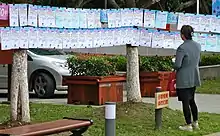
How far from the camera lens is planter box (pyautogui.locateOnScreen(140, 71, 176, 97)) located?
55.6 feet

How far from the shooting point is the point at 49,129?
7.43 metres

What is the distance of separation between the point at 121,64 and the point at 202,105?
5.90 m

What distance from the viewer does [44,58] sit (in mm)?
17016

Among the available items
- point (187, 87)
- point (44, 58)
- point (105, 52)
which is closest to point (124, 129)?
point (187, 87)

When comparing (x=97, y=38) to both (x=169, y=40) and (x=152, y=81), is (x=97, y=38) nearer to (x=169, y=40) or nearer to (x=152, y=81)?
(x=169, y=40)

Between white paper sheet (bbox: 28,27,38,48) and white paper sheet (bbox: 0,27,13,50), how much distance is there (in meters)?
0.37

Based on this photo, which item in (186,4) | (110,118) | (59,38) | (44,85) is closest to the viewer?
(110,118)

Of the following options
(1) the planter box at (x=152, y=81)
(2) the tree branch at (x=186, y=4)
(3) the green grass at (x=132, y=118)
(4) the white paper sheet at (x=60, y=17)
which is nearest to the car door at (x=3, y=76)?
(1) the planter box at (x=152, y=81)

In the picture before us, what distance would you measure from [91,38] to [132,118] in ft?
5.44

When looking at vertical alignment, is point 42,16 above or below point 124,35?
above

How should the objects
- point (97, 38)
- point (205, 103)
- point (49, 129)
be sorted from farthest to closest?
point (205, 103) → point (97, 38) → point (49, 129)

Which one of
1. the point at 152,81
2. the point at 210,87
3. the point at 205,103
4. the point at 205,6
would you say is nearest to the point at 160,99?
the point at 205,103

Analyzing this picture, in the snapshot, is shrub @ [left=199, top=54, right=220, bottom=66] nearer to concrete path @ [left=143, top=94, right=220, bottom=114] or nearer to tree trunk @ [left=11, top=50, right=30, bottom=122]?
concrete path @ [left=143, top=94, right=220, bottom=114]

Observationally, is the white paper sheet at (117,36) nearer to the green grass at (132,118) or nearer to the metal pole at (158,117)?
the green grass at (132,118)
